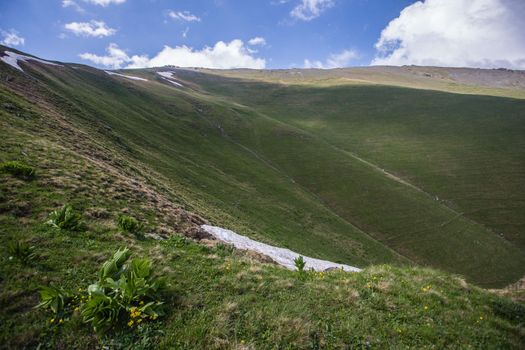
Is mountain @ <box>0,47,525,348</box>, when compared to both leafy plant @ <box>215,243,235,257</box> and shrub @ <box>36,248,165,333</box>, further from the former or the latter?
shrub @ <box>36,248,165,333</box>

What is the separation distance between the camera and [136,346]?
6852mm

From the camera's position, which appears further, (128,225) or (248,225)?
(248,225)

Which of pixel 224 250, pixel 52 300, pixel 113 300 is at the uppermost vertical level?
pixel 113 300

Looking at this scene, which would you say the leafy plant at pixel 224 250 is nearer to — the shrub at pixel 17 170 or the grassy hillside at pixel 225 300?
the grassy hillside at pixel 225 300

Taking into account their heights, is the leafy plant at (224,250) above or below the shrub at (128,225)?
below

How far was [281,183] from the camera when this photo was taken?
57500 mm

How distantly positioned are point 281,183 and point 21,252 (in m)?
50.0

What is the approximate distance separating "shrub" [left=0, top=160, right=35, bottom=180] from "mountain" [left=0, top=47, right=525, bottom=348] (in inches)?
20.4

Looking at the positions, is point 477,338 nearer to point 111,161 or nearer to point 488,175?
point 111,161

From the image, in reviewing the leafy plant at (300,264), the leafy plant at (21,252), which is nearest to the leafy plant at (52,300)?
the leafy plant at (21,252)

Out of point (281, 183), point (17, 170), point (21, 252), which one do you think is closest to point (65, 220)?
point (21, 252)

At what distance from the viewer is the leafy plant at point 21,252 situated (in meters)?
8.80

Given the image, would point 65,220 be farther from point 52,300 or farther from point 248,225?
point 248,225

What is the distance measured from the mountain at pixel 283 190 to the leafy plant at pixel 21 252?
0.53 m
